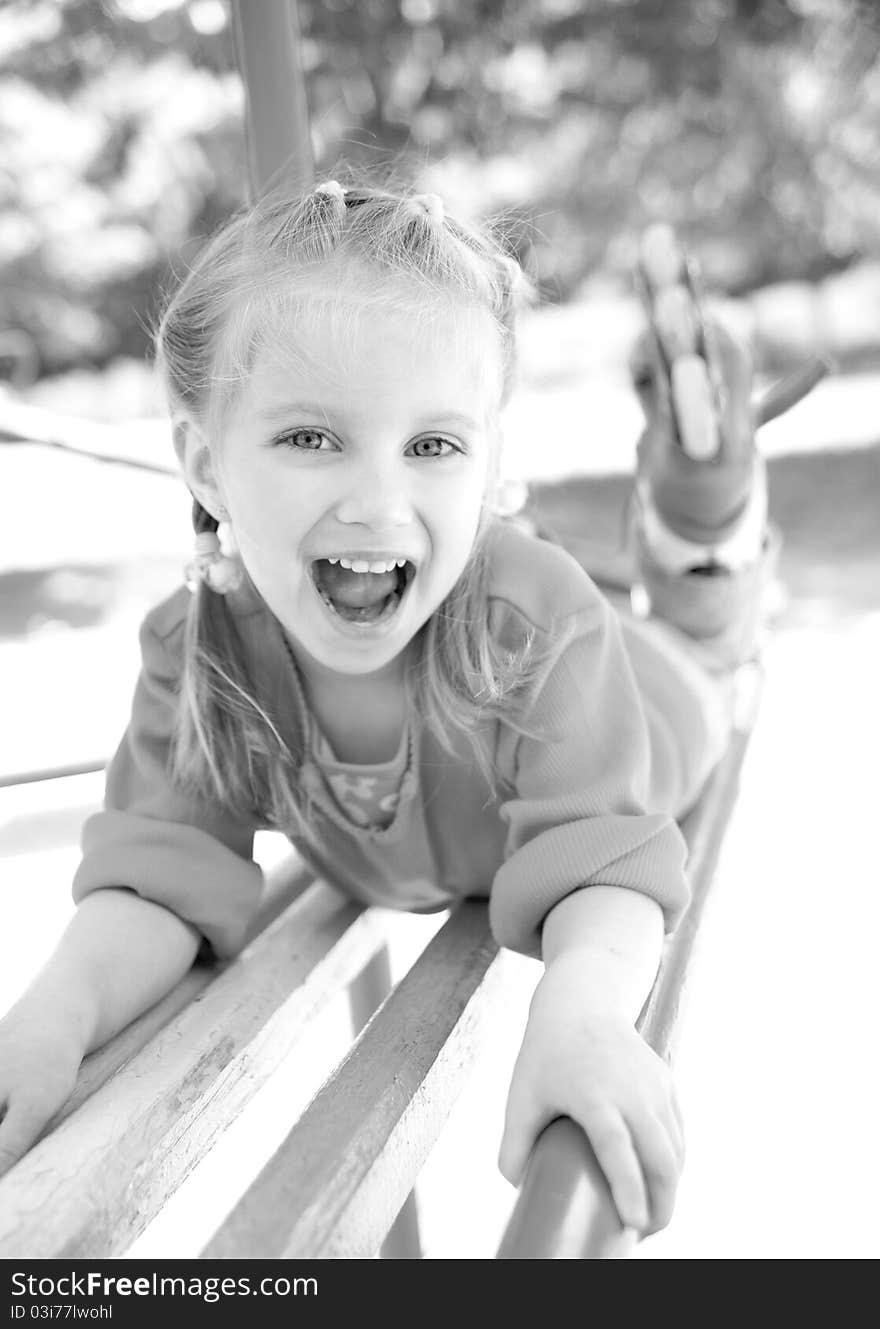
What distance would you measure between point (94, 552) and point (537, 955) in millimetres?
4849

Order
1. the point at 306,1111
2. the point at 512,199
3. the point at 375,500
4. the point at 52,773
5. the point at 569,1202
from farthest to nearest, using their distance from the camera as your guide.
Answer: the point at 512,199, the point at 52,773, the point at 375,500, the point at 306,1111, the point at 569,1202

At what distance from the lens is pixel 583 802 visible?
2.62 feet

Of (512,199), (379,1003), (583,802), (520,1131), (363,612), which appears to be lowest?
(379,1003)

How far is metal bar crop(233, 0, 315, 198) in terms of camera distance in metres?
1.37

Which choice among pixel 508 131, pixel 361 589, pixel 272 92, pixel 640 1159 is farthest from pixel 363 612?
pixel 508 131

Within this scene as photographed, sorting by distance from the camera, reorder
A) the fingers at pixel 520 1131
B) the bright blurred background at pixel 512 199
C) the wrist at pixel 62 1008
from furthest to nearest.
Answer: the bright blurred background at pixel 512 199 → the wrist at pixel 62 1008 → the fingers at pixel 520 1131

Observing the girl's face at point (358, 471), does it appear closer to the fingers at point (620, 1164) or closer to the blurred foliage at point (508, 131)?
the fingers at point (620, 1164)

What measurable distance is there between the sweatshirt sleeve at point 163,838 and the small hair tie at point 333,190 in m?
0.31

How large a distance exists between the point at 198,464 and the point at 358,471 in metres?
0.17

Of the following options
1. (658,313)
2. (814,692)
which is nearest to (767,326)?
(814,692)

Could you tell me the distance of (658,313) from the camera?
1399 mm

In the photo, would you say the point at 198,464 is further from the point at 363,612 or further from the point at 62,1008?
the point at 62,1008

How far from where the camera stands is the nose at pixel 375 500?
73 centimetres

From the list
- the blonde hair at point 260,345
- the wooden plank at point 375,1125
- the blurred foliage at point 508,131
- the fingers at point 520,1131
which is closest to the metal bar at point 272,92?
the blonde hair at point 260,345
